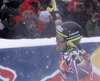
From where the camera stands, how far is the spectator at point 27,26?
10.6ft

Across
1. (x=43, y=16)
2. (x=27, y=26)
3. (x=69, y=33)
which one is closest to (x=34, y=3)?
(x=43, y=16)

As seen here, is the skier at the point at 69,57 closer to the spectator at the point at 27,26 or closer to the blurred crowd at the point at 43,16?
the blurred crowd at the point at 43,16

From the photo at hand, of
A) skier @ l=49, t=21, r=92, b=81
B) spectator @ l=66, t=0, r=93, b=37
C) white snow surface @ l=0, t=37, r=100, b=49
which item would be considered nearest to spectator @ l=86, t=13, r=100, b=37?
spectator @ l=66, t=0, r=93, b=37

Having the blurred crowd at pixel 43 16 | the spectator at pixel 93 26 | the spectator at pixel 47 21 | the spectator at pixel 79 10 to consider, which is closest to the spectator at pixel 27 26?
the blurred crowd at pixel 43 16

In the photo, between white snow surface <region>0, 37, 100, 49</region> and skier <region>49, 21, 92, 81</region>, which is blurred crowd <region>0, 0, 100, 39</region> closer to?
white snow surface <region>0, 37, 100, 49</region>

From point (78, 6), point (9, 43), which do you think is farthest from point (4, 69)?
point (78, 6)

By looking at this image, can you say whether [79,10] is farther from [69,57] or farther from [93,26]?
[69,57]

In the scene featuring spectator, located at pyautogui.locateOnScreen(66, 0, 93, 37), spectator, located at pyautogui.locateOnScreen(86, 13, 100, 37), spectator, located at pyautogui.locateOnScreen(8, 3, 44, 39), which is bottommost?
spectator, located at pyautogui.locateOnScreen(86, 13, 100, 37)

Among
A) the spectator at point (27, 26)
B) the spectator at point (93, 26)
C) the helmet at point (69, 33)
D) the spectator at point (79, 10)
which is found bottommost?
the spectator at point (93, 26)

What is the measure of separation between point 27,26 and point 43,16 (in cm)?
56

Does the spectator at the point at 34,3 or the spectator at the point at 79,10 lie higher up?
the spectator at the point at 34,3

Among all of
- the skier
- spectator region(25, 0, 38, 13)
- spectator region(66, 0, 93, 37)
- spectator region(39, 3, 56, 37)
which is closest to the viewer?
the skier

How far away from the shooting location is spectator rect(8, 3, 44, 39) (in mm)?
3240

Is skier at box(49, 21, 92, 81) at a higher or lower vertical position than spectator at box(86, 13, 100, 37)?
higher
